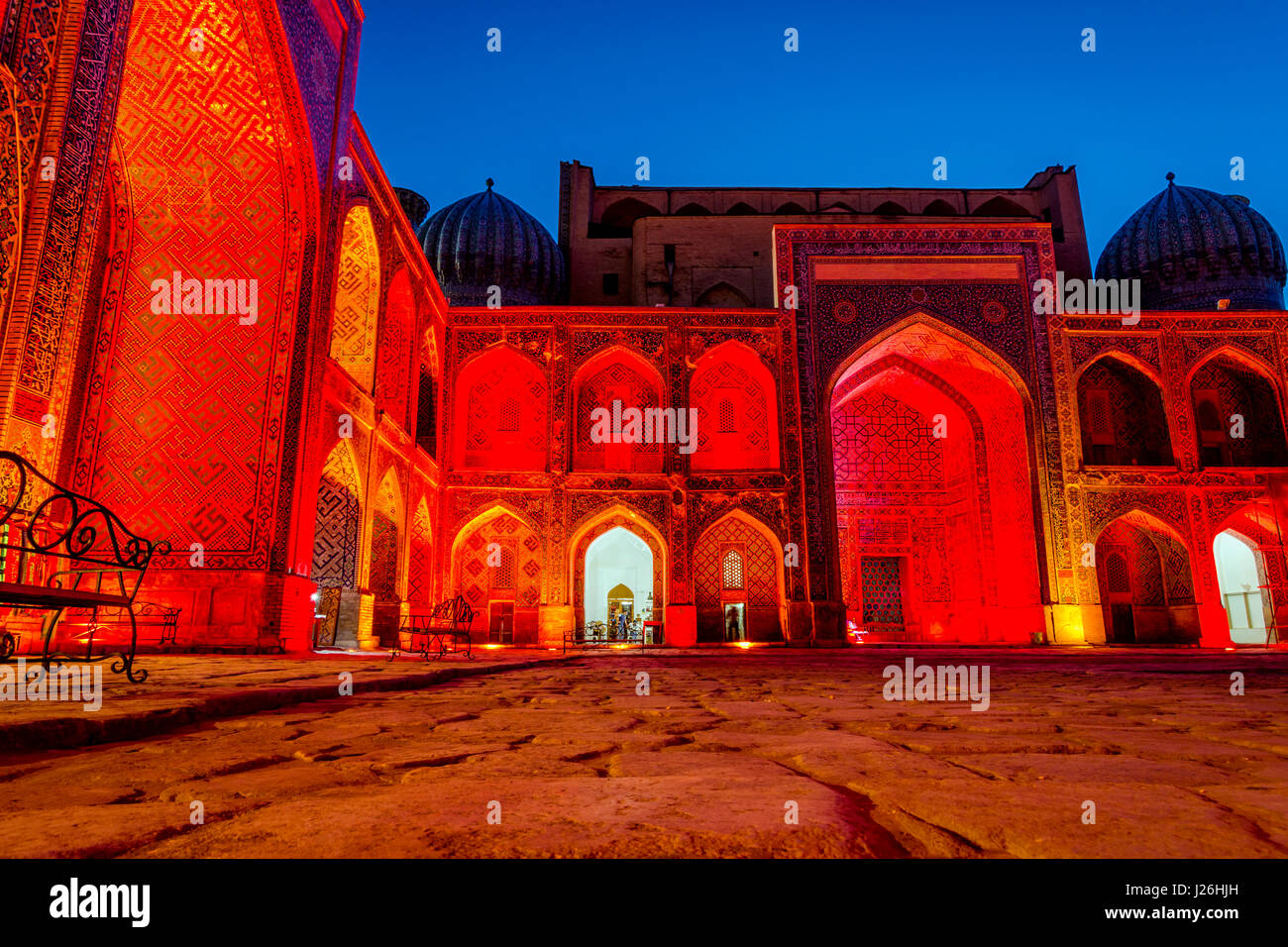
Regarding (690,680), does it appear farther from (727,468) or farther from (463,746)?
(727,468)

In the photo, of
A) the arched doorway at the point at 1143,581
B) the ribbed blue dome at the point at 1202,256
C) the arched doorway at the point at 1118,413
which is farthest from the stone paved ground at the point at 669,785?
the ribbed blue dome at the point at 1202,256

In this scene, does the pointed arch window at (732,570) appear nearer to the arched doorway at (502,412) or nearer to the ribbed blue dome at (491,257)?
the arched doorway at (502,412)

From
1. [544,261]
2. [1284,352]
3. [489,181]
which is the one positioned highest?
[489,181]

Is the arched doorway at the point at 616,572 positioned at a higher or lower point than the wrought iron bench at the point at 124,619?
higher

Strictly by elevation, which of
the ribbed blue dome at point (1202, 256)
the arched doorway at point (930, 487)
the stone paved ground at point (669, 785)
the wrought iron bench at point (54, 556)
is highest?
the ribbed blue dome at point (1202, 256)

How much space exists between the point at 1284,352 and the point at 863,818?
19350 millimetres

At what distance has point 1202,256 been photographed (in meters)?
18.4

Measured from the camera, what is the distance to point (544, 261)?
18.8 m

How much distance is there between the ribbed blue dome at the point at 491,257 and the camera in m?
18.2

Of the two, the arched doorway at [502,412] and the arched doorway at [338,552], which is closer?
the arched doorway at [338,552]

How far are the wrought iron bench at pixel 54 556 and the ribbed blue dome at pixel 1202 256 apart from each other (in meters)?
20.5
